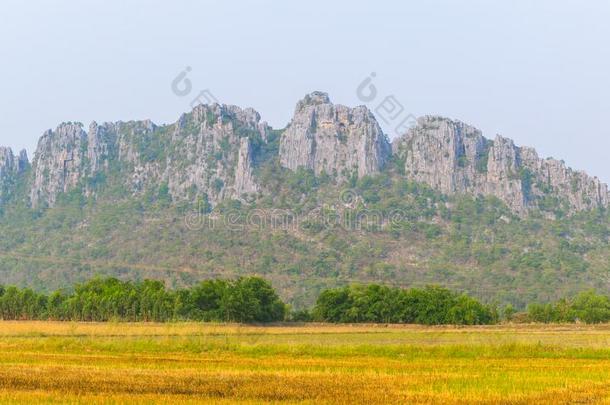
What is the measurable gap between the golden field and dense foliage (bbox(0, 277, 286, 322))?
2911 cm

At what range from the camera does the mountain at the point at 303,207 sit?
117 m

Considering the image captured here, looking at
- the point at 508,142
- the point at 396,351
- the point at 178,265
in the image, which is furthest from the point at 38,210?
the point at 396,351

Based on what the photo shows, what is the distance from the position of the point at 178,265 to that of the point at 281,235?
1797 centimetres

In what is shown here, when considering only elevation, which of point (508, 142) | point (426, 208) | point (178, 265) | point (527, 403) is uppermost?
point (508, 142)

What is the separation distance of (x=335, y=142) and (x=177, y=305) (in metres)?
93.8

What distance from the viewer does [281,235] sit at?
127750mm

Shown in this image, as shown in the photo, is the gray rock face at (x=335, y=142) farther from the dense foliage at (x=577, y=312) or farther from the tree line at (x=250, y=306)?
the tree line at (x=250, y=306)

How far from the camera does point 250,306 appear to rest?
215ft

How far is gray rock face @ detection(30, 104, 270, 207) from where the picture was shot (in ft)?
493

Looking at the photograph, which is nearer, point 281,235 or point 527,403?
point 527,403

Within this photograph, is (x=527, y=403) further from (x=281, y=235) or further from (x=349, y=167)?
(x=349, y=167)

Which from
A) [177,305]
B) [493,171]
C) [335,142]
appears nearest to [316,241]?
[335,142]

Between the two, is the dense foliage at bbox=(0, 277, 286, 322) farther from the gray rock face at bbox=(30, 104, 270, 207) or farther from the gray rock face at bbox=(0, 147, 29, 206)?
the gray rock face at bbox=(0, 147, 29, 206)

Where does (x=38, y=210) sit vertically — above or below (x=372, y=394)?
above
